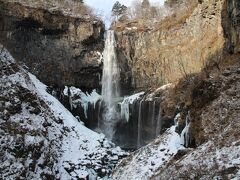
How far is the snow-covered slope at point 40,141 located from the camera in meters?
17.6

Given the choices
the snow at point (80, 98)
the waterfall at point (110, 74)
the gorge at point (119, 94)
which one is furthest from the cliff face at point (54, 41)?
the snow at point (80, 98)

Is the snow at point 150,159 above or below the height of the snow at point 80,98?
below

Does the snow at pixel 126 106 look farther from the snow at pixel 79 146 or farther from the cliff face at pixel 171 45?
the snow at pixel 79 146

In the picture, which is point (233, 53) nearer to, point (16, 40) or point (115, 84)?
point (115, 84)

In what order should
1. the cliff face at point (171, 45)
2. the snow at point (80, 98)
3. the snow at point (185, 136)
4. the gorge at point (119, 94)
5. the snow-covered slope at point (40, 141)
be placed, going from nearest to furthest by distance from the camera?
the gorge at point (119, 94) → the snow-covered slope at point (40, 141) → the snow at point (185, 136) → the cliff face at point (171, 45) → the snow at point (80, 98)

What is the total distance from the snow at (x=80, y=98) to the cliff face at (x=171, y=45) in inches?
160

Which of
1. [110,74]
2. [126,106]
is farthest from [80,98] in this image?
[110,74]

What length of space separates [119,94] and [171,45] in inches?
299

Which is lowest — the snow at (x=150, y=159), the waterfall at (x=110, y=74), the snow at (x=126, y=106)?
the snow at (x=150, y=159)

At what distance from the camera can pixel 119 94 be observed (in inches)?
1540

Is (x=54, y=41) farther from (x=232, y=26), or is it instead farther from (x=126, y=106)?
(x=232, y=26)

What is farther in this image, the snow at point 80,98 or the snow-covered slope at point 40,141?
the snow at point 80,98

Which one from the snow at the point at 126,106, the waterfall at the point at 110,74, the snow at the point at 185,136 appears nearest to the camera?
the snow at the point at 185,136

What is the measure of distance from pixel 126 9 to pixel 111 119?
41264 millimetres
